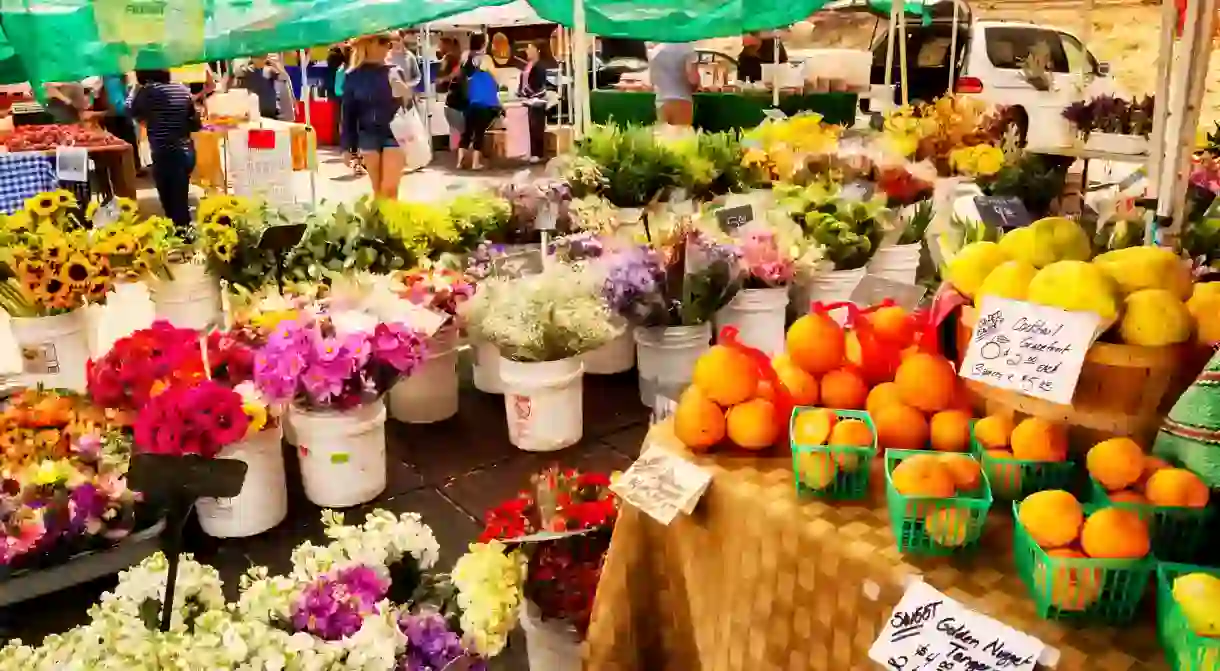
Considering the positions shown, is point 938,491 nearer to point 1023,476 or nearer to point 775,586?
point 1023,476

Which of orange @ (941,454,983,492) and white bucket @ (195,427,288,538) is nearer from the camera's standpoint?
orange @ (941,454,983,492)

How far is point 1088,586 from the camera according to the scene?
3.76ft

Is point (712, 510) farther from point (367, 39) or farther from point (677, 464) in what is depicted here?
point (367, 39)

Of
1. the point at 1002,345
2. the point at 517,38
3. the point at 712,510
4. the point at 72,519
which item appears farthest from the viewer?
the point at 517,38

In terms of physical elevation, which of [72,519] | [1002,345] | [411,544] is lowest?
[72,519]

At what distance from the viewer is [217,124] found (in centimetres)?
829

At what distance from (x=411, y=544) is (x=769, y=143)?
12.2ft

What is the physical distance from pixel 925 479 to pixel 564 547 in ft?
2.58

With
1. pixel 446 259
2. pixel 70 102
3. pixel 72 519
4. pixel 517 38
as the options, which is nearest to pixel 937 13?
pixel 517 38

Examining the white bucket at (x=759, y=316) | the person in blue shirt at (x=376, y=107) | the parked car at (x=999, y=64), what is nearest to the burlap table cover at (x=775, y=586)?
the white bucket at (x=759, y=316)

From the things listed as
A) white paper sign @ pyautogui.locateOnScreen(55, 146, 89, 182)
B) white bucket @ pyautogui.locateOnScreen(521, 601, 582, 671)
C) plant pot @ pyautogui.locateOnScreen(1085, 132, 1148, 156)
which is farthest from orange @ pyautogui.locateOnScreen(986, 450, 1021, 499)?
white paper sign @ pyautogui.locateOnScreen(55, 146, 89, 182)

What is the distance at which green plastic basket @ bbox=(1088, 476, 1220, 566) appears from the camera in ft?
3.97

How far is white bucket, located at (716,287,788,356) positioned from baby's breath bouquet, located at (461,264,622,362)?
646 millimetres

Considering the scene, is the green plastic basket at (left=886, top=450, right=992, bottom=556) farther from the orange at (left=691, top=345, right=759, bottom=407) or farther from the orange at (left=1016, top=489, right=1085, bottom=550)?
the orange at (left=691, top=345, right=759, bottom=407)
